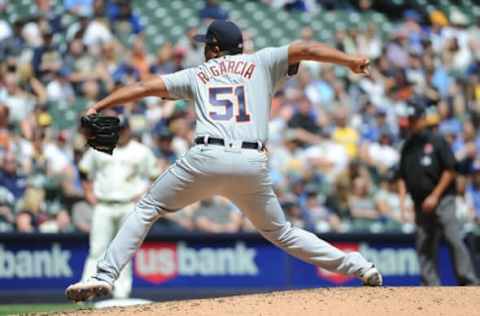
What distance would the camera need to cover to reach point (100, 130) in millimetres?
6852

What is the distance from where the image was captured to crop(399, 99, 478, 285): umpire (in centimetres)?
1048

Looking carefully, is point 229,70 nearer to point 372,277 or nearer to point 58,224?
point 372,277

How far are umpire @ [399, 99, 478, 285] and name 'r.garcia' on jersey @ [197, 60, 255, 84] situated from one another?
4.18m

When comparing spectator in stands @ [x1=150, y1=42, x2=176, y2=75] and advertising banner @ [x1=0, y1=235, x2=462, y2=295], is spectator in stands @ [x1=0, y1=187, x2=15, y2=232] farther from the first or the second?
spectator in stands @ [x1=150, y1=42, x2=176, y2=75]

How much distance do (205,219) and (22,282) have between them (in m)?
2.42

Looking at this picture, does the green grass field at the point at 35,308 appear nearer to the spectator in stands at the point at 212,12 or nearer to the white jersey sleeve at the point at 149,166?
the white jersey sleeve at the point at 149,166

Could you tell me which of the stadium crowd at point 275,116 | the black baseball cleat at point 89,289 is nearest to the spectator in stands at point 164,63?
the stadium crowd at point 275,116

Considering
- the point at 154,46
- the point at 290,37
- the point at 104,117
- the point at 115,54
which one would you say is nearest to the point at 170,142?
the point at 115,54

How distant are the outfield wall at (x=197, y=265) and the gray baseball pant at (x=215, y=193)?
5053 millimetres

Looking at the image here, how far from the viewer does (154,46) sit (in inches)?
659

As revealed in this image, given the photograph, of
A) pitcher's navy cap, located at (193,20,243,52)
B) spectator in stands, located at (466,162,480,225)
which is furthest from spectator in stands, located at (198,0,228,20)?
pitcher's navy cap, located at (193,20,243,52)

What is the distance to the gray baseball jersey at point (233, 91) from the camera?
21.7 feet

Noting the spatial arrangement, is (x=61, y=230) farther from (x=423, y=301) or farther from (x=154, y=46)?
(x=423, y=301)

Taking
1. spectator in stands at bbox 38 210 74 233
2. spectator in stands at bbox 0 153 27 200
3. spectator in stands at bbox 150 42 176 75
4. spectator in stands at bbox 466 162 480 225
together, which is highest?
spectator in stands at bbox 150 42 176 75
